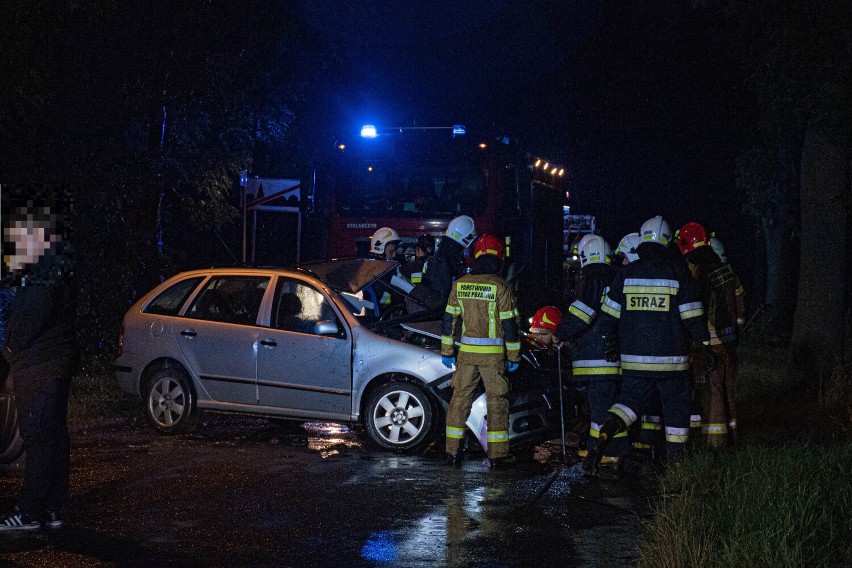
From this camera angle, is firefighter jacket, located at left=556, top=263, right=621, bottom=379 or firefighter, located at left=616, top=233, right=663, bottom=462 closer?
firefighter jacket, located at left=556, top=263, right=621, bottom=379

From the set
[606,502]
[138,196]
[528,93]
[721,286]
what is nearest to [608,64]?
[528,93]

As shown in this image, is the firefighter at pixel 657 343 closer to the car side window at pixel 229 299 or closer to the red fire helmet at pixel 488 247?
the red fire helmet at pixel 488 247

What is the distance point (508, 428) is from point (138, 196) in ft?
23.0

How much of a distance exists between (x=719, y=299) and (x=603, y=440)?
1910mm

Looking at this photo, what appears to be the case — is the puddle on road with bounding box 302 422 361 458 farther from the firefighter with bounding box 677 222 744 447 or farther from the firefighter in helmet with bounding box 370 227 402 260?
the firefighter in helmet with bounding box 370 227 402 260

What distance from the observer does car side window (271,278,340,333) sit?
9.09 meters

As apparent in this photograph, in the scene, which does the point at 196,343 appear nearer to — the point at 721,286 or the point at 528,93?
the point at 721,286

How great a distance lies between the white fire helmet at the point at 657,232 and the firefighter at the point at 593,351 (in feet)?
1.82

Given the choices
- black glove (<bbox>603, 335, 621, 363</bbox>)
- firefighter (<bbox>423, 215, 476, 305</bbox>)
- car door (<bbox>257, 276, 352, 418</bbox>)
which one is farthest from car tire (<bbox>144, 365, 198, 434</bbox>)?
black glove (<bbox>603, 335, 621, 363</bbox>)

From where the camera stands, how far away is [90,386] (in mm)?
11820

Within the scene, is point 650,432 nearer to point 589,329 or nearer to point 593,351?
point 593,351

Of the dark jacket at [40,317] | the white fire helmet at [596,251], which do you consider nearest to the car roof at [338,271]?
the white fire helmet at [596,251]

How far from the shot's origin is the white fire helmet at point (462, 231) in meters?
11.6

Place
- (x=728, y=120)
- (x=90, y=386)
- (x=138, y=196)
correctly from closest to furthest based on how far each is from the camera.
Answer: (x=90, y=386), (x=138, y=196), (x=728, y=120)
